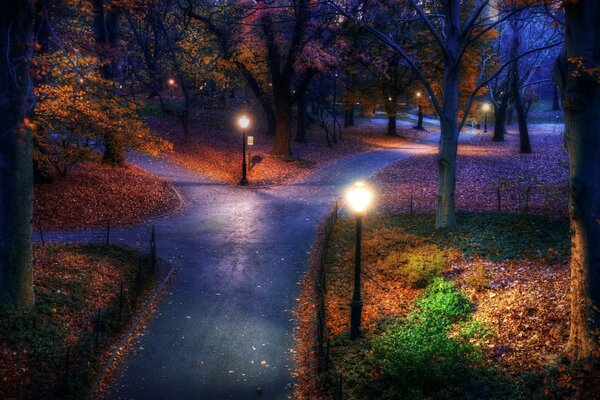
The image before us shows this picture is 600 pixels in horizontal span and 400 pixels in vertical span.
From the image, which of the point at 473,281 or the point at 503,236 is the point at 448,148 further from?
the point at 473,281

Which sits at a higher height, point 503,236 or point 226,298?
point 503,236

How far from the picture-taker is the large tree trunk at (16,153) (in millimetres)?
8477

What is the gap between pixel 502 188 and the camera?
22031 mm

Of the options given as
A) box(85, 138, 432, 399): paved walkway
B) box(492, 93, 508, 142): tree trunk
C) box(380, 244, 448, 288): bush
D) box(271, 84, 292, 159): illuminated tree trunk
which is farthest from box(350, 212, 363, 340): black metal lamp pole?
box(492, 93, 508, 142): tree trunk

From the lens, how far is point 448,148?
572 inches

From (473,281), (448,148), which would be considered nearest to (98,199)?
(448,148)

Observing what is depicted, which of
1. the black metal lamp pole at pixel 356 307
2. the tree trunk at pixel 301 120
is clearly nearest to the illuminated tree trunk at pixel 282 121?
the tree trunk at pixel 301 120

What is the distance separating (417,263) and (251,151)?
2238 centimetres

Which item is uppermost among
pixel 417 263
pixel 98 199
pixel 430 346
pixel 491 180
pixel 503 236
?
pixel 491 180

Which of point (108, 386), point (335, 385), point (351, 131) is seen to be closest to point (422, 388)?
point (335, 385)

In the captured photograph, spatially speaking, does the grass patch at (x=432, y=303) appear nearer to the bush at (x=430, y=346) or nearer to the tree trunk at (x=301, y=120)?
the bush at (x=430, y=346)

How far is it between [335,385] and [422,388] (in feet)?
4.69

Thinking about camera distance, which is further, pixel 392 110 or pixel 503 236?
pixel 392 110

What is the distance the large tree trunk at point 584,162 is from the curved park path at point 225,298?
4508mm
